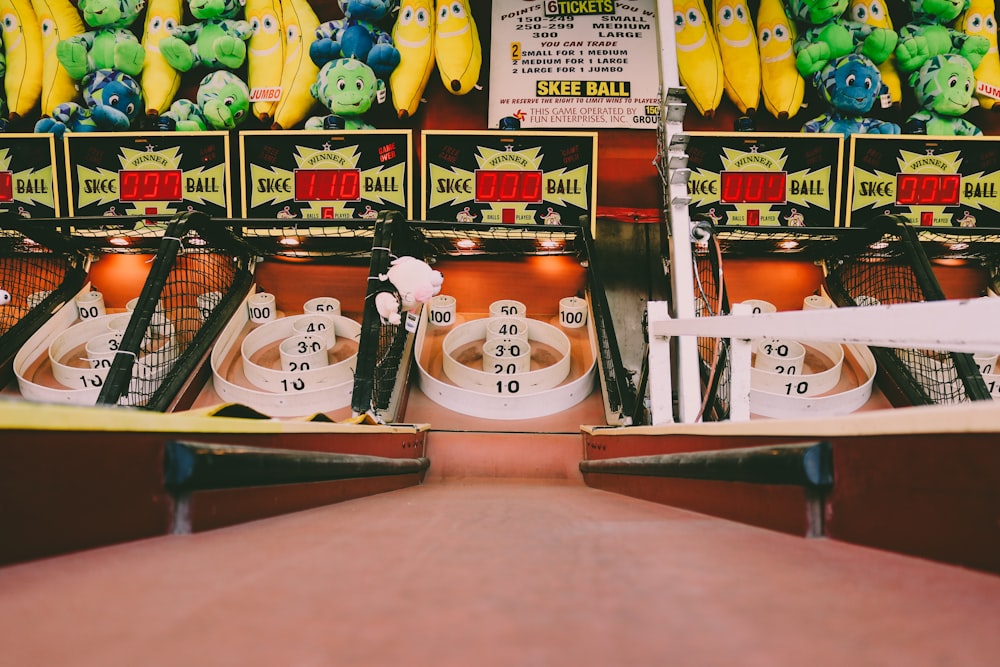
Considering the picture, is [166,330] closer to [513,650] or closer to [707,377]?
[707,377]

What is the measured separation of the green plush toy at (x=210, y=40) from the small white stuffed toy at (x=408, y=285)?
2.94m

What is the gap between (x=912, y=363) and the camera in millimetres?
3455

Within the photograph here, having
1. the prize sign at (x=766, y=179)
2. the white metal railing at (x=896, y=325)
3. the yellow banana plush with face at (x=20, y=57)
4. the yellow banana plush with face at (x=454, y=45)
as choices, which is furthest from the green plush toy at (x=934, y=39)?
the yellow banana plush with face at (x=20, y=57)

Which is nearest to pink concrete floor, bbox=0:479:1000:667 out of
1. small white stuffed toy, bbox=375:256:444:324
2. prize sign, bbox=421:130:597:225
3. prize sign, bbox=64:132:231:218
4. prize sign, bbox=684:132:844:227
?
small white stuffed toy, bbox=375:256:444:324

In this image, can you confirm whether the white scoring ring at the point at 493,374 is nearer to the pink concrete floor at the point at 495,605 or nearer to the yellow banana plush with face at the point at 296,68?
the yellow banana plush with face at the point at 296,68

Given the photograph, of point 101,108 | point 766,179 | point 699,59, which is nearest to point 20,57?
point 101,108

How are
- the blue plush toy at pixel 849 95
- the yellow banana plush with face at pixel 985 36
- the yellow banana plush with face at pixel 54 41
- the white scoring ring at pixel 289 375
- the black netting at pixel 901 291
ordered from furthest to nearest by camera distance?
the yellow banana plush with face at pixel 54 41
the yellow banana plush with face at pixel 985 36
the blue plush toy at pixel 849 95
the white scoring ring at pixel 289 375
the black netting at pixel 901 291

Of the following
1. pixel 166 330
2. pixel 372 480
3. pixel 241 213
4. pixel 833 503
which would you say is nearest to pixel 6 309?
pixel 166 330

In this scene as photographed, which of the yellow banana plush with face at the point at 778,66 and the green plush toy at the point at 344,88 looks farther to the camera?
the yellow banana plush with face at the point at 778,66

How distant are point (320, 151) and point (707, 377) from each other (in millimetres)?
2984

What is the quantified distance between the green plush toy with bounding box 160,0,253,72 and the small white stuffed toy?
294cm

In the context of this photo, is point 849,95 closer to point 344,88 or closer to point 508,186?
point 508,186

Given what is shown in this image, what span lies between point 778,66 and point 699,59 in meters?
0.64

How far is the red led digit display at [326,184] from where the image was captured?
12.8 feet
